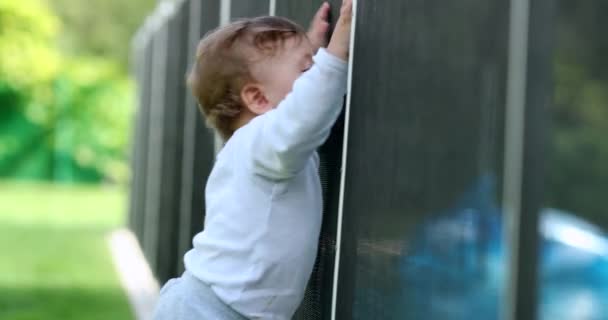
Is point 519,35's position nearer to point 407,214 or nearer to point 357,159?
point 407,214

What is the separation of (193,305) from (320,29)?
91 centimetres

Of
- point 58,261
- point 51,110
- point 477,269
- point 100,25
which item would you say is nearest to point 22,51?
point 51,110

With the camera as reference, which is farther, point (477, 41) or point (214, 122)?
point (214, 122)

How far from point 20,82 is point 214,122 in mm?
26360

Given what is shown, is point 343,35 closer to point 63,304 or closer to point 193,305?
point 193,305

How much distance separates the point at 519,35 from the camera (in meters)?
2.09

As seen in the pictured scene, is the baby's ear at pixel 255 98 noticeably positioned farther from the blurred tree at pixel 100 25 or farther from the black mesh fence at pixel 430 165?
the blurred tree at pixel 100 25

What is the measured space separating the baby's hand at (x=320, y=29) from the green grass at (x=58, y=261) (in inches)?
205

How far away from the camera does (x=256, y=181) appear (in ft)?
11.4

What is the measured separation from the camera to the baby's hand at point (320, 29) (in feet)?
12.6

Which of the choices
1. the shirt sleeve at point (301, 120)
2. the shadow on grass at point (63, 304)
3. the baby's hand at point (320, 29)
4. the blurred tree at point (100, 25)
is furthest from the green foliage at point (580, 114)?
the blurred tree at point (100, 25)

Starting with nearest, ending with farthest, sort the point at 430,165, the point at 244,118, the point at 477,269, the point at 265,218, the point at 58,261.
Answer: the point at 477,269 → the point at 430,165 → the point at 265,218 → the point at 244,118 → the point at 58,261

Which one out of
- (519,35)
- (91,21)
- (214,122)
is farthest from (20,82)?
(519,35)

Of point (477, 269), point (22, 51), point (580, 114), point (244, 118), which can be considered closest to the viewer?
point (580, 114)
